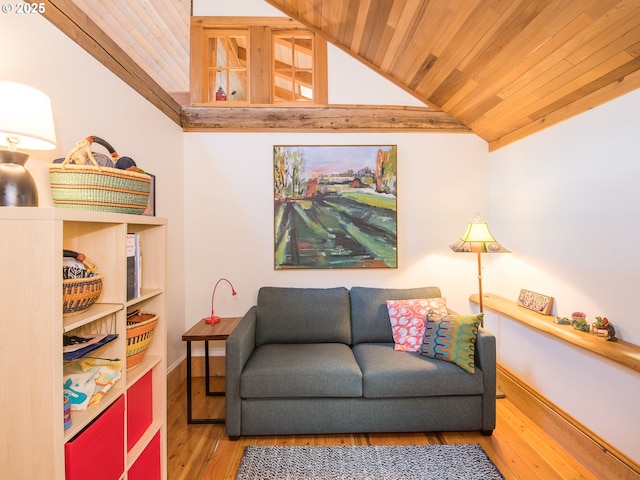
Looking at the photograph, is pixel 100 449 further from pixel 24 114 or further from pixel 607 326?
pixel 607 326

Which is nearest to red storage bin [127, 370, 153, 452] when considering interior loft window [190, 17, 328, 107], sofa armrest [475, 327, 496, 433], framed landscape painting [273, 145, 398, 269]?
framed landscape painting [273, 145, 398, 269]

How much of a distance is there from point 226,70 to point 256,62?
297mm

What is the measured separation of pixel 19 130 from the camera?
993mm

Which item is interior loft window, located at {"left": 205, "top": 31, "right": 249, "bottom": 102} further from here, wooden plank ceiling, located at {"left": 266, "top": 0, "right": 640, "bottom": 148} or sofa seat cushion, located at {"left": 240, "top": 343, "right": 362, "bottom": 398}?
sofa seat cushion, located at {"left": 240, "top": 343, "right": 362, "bottom": 398}

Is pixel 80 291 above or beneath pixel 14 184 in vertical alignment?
beneath

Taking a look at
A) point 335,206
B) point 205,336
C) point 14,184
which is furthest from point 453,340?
point 14,184

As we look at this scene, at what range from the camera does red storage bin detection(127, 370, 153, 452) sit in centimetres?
140

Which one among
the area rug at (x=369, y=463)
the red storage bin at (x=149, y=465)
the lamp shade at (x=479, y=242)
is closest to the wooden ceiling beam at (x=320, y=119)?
the lamp shade at (x=479, y=242)

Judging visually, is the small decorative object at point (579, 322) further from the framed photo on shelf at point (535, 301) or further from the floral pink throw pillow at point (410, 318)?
the floral pink throw pillow at point (410, 318)

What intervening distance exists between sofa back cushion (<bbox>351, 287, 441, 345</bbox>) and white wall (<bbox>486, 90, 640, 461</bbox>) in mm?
822

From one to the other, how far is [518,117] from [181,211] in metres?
3.05

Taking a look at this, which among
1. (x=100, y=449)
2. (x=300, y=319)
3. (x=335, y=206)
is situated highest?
→ (x=335, y=206)

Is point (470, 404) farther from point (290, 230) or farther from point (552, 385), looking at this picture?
point (290, 230)

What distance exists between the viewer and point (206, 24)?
277 cm
